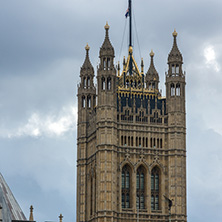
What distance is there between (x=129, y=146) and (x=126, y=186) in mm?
4672

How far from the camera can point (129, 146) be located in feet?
382

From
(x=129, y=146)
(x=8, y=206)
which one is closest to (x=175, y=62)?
(x=129, y=146)

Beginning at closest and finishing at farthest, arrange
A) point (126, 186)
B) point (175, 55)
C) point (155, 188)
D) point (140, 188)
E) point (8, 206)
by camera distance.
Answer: point (8, 206) < point (126, 186) < point (140, 188) < point (155, 188) < point (175, 55)

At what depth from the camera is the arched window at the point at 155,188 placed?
11575 cm

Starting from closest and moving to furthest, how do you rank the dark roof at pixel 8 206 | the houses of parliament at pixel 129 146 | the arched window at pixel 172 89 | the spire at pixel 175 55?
the dark roof at pixel 8 206 → the houses of parliament at pixel 129 146 → the arched window at pixel 172 89 → the spire at pixel 175 55

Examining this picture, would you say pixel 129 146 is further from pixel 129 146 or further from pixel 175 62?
pixel 175 62

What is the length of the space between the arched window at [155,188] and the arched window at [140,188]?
1.07 metres

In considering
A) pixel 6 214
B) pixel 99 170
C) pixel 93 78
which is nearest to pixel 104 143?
pixel 99 170

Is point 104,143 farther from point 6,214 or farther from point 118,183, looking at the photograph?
point 6,214

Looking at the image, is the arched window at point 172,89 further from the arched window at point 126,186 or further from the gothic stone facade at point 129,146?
the arched window at point 126,186

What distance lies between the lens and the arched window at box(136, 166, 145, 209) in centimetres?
11538

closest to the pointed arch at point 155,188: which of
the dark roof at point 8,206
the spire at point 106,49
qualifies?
the spire at point 106,49

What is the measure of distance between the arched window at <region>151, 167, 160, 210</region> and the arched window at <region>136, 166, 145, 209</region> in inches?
42.1

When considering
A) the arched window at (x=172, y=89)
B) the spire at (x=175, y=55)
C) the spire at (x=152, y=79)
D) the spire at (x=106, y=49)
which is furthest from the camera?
the spire at (x=152, y=79)
